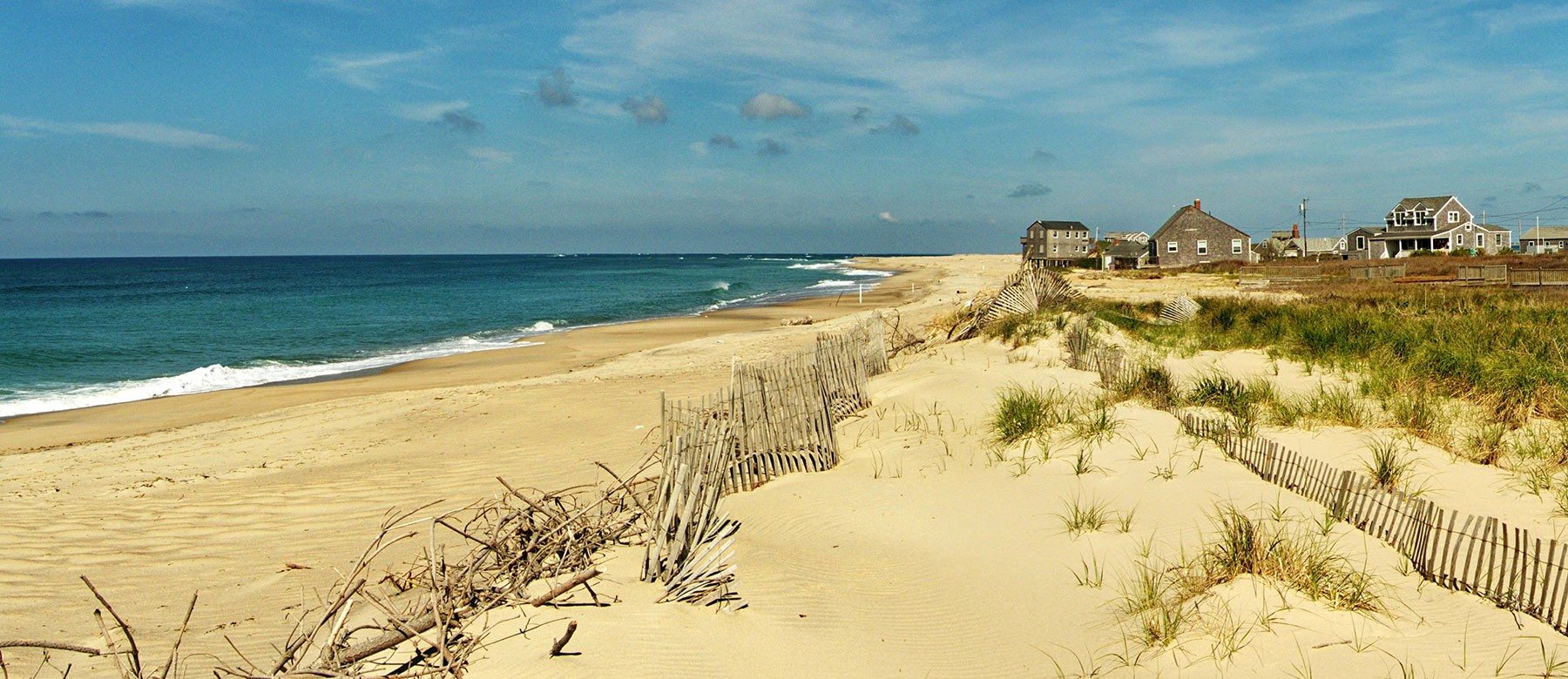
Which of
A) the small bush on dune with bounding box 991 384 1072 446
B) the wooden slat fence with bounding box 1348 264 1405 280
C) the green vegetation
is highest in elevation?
the wooden slat fence with bounding box 1348 264 1405 280

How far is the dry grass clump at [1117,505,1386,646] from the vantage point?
4.50m

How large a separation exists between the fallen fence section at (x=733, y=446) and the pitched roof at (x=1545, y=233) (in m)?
78.1

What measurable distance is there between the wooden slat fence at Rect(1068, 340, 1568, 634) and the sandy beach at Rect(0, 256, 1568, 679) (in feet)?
0.29

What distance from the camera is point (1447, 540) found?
182 inches

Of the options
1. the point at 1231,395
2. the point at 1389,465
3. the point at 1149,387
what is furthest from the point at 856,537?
the point at 1231,395

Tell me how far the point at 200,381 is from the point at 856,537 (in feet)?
64.8

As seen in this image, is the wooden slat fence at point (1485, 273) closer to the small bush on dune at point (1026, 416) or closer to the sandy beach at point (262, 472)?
the sandy beach at point (262, 472)

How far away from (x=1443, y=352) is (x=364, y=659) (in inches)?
438

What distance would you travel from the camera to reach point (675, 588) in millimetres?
4906

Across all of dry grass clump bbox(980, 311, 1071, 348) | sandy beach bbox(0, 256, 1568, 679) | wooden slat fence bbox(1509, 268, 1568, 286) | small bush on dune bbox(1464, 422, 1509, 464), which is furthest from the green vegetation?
wooden slat fence bbox(1509, 268, 1568, 286)

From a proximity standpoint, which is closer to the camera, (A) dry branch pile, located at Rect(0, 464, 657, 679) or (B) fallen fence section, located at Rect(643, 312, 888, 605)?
(A) dry branch pile, located at Rect(0, 464, 657, 679)

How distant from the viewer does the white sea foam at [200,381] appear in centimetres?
1769

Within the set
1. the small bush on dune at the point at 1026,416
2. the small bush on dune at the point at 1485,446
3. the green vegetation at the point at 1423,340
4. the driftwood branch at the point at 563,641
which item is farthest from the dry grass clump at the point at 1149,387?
the driftwood branch at the point at 563,641

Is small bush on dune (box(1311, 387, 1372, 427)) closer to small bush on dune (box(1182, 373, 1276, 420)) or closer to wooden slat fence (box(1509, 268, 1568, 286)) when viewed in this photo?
small bush on dune (box(1182, 373, 1276, 420))
